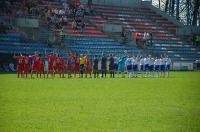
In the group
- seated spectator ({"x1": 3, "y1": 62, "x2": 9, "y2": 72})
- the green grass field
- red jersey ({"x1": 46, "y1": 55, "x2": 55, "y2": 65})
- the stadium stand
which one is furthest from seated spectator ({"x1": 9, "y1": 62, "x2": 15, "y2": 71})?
the green grass field

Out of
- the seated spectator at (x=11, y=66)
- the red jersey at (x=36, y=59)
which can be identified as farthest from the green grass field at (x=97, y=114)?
the seated spectator at (x=11, y=66)

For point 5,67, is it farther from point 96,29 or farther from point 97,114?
point 97,114

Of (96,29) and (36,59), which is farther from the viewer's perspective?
(96,29)

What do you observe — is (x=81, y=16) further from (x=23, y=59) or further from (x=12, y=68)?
(x=23, y=59)

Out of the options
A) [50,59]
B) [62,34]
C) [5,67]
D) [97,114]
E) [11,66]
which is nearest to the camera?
[97,114]

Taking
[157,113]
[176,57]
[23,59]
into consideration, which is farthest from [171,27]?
[157,113]

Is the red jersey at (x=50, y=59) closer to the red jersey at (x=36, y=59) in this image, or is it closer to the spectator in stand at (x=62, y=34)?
the red jersey at (x=36, y=59)

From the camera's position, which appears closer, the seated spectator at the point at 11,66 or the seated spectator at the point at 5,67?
the seated spectator at the point at 5,67

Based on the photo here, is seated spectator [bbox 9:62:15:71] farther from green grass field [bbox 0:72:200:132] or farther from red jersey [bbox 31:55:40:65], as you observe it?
green grass field [bbox 0:72:200:132]

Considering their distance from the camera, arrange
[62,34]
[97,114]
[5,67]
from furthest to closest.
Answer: [62,34] → [5,67] → [97,114]

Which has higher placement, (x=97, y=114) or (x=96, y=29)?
(x=96, y=29)

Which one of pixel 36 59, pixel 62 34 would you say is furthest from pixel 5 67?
pixel 62 34

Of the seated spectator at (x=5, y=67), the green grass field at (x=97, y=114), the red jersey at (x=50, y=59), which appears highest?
the red jersey at (x=50, y=59)

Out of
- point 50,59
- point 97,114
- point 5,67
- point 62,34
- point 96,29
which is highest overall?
point 96,29
